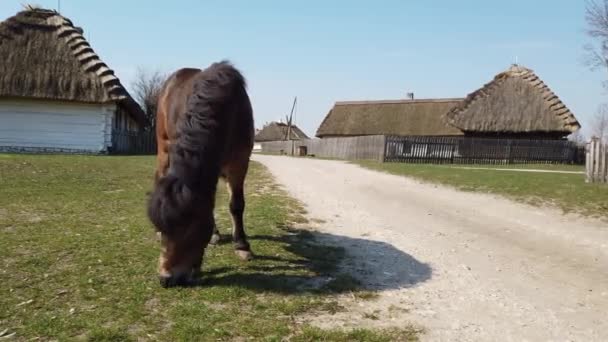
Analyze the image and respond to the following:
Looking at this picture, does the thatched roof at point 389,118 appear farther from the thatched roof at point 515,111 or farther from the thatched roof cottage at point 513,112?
the thatched roof at point 515,111

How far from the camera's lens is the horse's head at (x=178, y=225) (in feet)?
13.3

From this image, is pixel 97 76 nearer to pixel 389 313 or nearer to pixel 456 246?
pixel 456 246

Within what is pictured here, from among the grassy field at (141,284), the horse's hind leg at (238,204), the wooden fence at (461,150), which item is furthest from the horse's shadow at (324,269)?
the wooden fence at (461,150)

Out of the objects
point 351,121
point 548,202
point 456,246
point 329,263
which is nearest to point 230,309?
point 329,263

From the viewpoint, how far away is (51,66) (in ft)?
85.9

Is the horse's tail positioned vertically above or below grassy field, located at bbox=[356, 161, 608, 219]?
above

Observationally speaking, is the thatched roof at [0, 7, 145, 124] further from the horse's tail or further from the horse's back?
the horse's tail

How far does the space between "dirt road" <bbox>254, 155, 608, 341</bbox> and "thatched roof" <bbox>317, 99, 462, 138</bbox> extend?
33.8 m

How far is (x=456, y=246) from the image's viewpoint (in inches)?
285

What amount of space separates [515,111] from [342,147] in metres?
13.0

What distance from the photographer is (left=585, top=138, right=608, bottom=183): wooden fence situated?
15891 mm

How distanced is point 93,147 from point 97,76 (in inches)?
143

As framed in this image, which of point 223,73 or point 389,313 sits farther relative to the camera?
point 223,73

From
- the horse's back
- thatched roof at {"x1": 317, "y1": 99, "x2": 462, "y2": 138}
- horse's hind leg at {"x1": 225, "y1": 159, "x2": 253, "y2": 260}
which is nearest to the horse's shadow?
horse's hind leg at {"x1": 225, "y1": 159, "x2": 253, "y2": 260}
